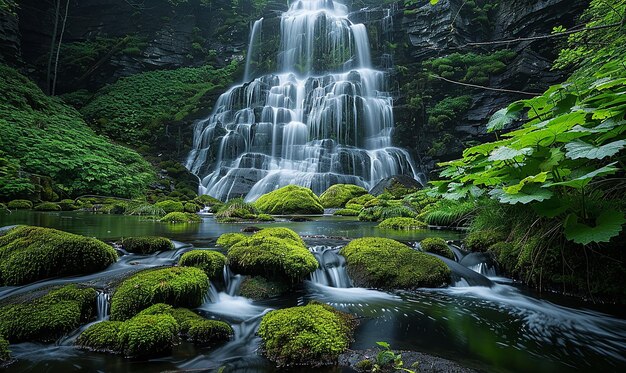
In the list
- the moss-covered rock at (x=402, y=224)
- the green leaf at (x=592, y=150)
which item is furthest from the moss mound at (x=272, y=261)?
the moss-covered rock at (x=402, y=224)

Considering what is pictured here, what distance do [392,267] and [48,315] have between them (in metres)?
3.50

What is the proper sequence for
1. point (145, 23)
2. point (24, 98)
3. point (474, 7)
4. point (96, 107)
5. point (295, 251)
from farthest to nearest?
point (145, 23), point (474, 7), point (96, 107), point (24, 98), point (295, 251)

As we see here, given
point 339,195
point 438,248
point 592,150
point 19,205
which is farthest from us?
point 339,195

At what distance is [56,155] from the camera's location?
1459 cm

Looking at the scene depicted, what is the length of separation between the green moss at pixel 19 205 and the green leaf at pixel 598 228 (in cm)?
1503

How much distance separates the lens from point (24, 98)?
60.5 ft

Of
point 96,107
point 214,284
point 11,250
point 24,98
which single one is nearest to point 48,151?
point 24,98

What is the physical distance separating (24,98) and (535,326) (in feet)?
81.6

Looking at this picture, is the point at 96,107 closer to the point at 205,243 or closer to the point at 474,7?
the point at 205,243

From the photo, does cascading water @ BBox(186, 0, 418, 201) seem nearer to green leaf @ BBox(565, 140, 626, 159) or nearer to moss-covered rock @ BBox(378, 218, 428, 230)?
moss-covered rock @ BBox(378, 218, 428, 230)

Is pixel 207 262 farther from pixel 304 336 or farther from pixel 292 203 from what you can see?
pixel 292 203

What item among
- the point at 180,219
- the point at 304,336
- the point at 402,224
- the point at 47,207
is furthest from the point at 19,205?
the point at 304,336

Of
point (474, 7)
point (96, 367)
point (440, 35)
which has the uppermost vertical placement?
point (474, 7)

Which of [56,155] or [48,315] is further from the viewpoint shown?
[56,155]
